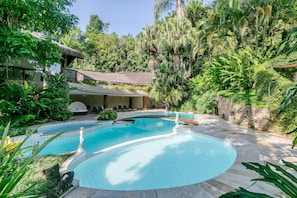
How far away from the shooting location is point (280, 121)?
10.3m

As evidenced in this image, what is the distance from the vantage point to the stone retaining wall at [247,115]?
36.4 ft

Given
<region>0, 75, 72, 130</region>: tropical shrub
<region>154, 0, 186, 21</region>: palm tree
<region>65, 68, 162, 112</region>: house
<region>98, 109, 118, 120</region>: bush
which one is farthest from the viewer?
<region>154, 0, 186, 21</region>: palm tree

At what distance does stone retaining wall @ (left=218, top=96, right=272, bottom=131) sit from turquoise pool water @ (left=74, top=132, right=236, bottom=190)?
3934 mm

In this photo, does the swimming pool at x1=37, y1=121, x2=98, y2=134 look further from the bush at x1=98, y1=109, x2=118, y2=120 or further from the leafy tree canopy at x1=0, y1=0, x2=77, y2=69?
the leafy tree canopy at x1=0, y1=0, x2=77, y2=69

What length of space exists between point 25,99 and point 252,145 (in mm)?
13539

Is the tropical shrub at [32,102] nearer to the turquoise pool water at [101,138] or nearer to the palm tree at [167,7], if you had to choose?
the turquoise pool water at [101,138]

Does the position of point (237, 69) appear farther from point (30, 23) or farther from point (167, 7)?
point (30, 23)

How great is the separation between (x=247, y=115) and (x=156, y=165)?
8.80 metres

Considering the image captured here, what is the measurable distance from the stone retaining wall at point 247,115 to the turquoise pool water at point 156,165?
12.9 ft

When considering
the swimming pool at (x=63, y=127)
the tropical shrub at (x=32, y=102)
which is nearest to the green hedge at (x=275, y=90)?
the swimming pool at (x=63, y=127)

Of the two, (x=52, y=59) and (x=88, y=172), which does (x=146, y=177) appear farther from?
(x=52, y=59)

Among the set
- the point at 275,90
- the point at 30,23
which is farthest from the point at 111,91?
A: the point at 275,90

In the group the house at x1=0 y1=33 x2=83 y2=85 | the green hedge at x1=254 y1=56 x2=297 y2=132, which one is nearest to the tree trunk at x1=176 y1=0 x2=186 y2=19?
the green hedge at x1=254 y1=56 x2=297 y2=132

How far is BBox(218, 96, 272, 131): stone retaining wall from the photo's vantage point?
36.4 ft
